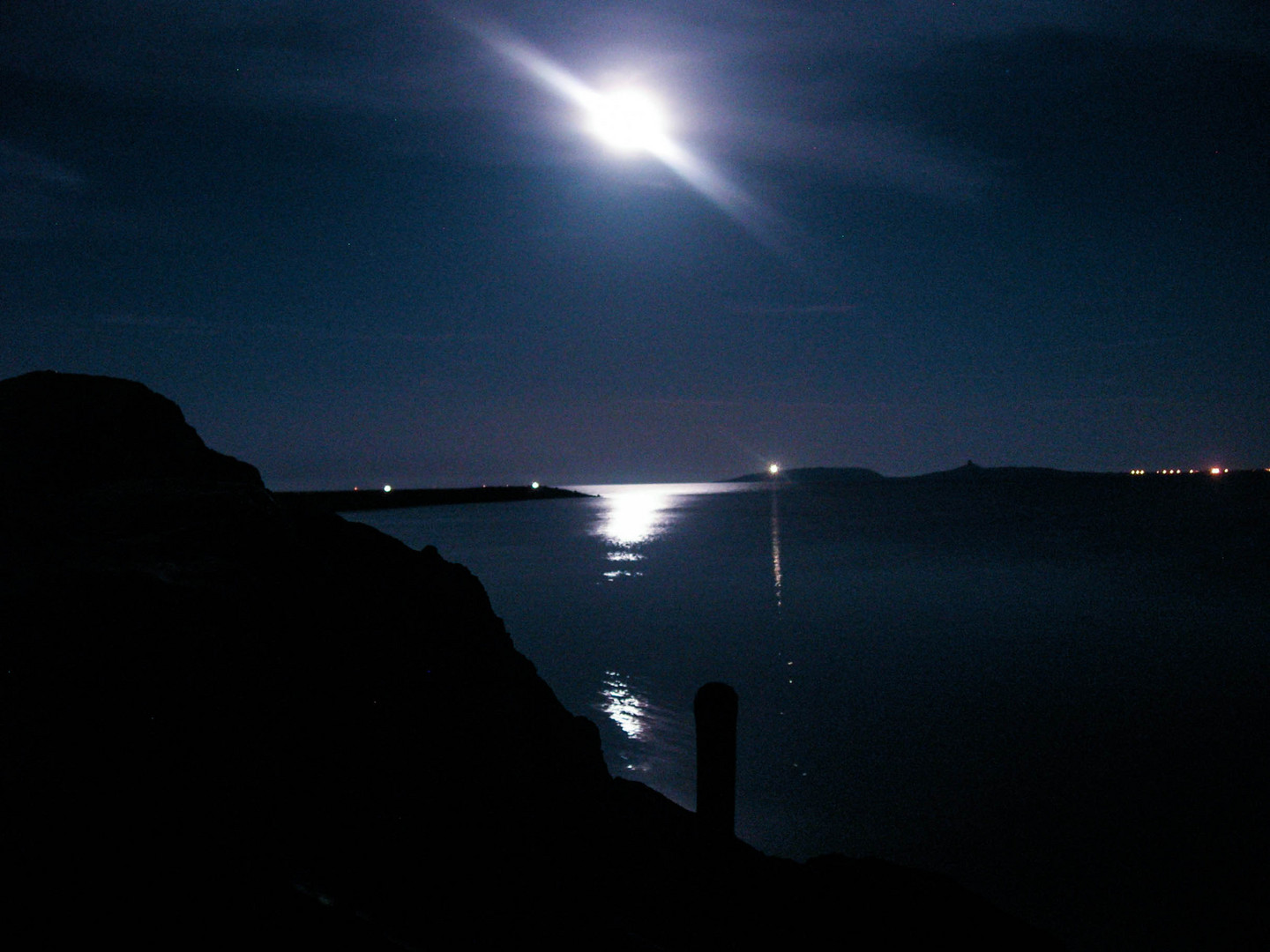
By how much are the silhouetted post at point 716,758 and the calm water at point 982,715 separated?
693cm

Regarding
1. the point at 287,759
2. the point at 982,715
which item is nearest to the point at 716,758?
the point at 287,759

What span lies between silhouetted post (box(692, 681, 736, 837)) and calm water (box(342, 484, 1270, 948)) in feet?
22.7

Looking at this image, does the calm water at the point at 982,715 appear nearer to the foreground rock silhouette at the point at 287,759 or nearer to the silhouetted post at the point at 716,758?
the foreground rock silhouette at the point at 287,759

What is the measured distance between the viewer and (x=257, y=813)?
14.0ft

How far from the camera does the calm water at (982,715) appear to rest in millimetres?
11406

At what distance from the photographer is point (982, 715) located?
19.0 m

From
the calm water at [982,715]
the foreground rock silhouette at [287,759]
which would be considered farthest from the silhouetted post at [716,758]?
the calm water at [982,715]

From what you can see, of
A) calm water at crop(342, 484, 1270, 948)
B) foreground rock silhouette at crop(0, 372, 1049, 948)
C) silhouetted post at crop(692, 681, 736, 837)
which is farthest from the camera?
calm water at crop(342, 484, 1270, 948)

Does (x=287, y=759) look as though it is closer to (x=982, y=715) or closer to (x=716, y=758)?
(x=716, y=758)

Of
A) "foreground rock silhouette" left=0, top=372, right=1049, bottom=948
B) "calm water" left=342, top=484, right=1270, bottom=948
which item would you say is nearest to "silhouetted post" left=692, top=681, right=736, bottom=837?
"foreground rock silhouette" left=0, top=372, right=1049, bottom=948

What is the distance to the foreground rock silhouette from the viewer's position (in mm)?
3422

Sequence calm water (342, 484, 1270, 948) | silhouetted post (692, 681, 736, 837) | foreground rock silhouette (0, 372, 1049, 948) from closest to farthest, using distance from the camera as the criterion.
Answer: foreground rock silhouette (0, 372, 1049, 948) < silhouetted post (692, 681, 736, 837) < calm water (342, 484, 1270, 948)

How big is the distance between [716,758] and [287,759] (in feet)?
10.7

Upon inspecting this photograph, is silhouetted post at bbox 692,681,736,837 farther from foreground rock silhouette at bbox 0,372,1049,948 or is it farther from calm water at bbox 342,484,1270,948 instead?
calm water at bbox 342,484,1270,948
